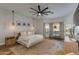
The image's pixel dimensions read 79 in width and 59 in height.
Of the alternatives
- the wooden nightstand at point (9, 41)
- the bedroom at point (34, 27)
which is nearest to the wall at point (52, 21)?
the bedroom at point (34, 27)

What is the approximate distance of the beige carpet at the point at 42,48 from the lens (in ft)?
5.30

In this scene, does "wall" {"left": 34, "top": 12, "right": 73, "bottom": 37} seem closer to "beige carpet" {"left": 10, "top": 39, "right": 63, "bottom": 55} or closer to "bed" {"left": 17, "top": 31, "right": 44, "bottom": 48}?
"bed" {"left": 17, "top": 31, "right": 44, "bottom": 48}

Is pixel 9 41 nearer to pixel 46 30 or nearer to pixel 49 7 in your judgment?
pixel 46 30

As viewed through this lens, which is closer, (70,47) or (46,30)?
(70,47)

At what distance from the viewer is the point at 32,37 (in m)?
1.76

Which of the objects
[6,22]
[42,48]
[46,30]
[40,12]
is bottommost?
[42,48]

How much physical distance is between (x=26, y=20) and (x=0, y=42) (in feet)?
2.03

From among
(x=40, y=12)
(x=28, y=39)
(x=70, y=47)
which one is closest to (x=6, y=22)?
(x=28, y=39)

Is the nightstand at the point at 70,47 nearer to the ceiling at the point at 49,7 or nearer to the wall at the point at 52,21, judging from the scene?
the wall at the point at 52,21

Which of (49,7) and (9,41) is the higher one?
(49,7)

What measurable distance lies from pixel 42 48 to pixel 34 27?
0.43m

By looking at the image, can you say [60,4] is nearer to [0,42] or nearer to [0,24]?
[0,24]

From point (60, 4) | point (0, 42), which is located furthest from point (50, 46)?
point (0, 42)

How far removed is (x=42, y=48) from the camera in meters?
1.66
